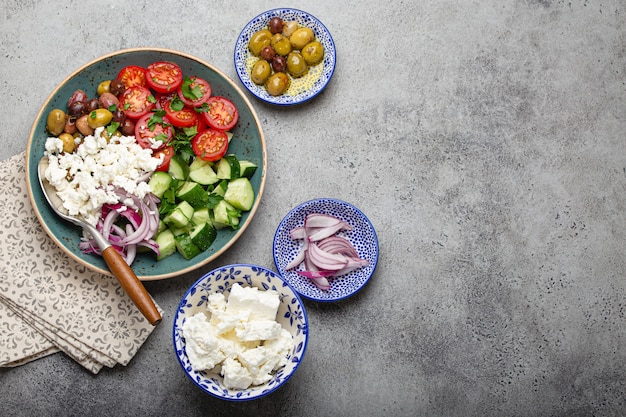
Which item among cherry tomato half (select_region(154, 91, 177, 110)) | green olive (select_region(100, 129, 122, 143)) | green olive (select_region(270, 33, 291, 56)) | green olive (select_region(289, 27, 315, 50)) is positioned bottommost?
green olive (select_region(100, 129, 122, 143))

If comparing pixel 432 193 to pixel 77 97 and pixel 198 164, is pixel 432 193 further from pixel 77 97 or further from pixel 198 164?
pixel 77 97

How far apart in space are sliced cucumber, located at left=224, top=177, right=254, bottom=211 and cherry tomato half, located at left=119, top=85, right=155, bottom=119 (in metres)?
0.61

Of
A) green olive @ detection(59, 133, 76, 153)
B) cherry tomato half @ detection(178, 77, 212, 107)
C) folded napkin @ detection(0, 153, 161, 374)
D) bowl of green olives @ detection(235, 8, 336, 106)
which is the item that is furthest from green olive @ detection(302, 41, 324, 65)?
folded napkin @ detection(0, 153, 161, 374)

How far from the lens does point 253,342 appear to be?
2850mm

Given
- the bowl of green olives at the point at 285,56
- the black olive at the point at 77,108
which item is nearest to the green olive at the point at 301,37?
the bowl of green olives at the point at 285,56

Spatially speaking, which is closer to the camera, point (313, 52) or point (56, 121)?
point (56, 121)

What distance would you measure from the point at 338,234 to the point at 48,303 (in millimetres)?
1634

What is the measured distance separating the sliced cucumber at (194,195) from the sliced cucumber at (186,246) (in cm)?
18

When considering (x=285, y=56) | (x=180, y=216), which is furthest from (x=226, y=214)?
(x=285, y=56)

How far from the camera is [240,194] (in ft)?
10.1

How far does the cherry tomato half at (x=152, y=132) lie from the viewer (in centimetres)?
304

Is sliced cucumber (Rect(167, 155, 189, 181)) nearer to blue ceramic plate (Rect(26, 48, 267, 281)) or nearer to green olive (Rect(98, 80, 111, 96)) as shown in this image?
blue ceramic plate (Rect(26, 48, 267, 281))

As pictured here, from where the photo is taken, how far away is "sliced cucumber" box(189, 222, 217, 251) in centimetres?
305

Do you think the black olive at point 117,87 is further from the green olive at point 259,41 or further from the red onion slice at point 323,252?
the red onion slice at point 323,252
